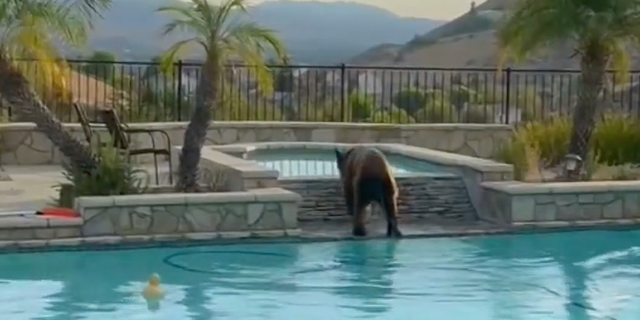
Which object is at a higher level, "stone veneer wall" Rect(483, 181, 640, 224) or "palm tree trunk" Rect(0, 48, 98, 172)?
"palm tree trunk" Rect(0, 48, 98, 172)

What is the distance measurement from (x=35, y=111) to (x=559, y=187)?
5.09 m

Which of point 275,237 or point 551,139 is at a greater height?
point 551,139

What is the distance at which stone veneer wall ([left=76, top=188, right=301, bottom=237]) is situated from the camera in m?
10.3

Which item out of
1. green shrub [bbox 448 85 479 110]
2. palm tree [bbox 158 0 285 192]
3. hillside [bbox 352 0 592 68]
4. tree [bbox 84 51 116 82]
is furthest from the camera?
hillside [bbox 352 0 592 68]

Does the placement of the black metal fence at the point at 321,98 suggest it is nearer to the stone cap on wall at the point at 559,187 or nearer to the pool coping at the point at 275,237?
the stone cap on wall at the point at 559,187

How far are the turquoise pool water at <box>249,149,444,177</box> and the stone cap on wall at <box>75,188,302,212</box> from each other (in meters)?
1.87

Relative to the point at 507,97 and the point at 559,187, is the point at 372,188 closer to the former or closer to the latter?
the point at 559,187

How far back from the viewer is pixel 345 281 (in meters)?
9.03

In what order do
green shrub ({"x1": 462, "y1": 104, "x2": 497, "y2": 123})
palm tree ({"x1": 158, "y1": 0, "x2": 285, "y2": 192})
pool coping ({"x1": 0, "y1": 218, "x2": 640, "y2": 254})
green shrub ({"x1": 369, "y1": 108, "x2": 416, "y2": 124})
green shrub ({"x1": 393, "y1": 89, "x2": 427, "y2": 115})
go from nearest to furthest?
1. pool coping ({"x1": 0, "y1": 218, "x2": 640, "y2": 254})
2. palm tree ({"x1": 158, "y1": 0, "x2": 285, "y2": 192})
3. green shrub ({"x1": 369, "y1": 108, "x2": 416, "y2": 124})
4. green shrub ({"x1": 462, "y1": 104, "x2": 497, "y2": 123})
5. green shrub ({"x1": 393, "y1": 89, "x2": 427, "y2": 115})

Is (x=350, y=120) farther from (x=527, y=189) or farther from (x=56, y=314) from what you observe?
(x=56, y=314)

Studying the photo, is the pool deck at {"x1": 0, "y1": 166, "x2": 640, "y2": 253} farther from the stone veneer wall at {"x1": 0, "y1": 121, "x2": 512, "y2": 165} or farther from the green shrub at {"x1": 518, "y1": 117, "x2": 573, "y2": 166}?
the stone veneer wall at {"x1": 0, "y1": 121, "x2": 512, "y2": 165}

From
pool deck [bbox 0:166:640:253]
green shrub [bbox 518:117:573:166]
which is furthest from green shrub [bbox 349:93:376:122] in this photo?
pool deck [bbox 0:166:640:253]

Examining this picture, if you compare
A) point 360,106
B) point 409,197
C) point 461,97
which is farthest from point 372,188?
point 461,97

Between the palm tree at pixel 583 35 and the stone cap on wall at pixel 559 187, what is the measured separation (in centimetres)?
92
